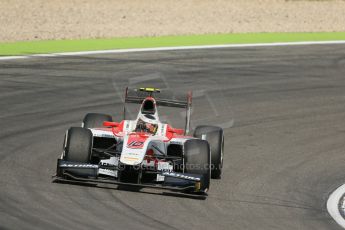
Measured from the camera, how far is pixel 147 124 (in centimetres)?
1327

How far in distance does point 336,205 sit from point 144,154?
2733mm

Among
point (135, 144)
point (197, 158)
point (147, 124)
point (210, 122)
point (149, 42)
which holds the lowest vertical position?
point (197, 158)

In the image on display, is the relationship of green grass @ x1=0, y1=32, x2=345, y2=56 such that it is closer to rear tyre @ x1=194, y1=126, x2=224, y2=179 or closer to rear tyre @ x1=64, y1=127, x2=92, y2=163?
rear tyre @ x1=194, y1=126, x2=224, y2=179

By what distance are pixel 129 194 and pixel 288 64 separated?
12070mm

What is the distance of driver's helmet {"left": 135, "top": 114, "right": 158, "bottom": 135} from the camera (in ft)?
43.3

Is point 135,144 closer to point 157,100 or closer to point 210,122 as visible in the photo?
point 157,100

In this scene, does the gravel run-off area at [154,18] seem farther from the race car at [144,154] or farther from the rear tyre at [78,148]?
the rear tyre at [78,148]

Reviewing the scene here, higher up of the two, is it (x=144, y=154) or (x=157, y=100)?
(x=157, y=100)

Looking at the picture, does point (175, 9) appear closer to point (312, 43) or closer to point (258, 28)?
point (258, 28)

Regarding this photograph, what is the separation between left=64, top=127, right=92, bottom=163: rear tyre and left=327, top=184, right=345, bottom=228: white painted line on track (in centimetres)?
338

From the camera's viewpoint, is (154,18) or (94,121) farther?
(154,18)

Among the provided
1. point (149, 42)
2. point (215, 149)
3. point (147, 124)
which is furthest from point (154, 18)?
point (215, 149)

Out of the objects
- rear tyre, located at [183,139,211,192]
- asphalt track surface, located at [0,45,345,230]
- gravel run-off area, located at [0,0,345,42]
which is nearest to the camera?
asphalt track surface, located at [0,45,345,230]

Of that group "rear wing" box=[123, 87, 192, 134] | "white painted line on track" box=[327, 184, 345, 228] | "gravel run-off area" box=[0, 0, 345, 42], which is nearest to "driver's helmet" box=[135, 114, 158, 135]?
"rear wing" box=[123, 87, 192, 134]
